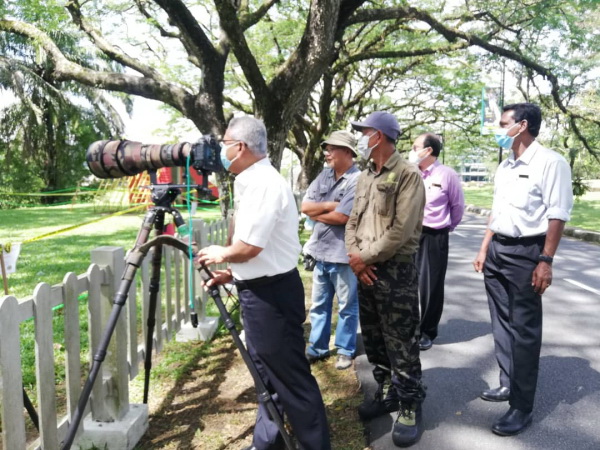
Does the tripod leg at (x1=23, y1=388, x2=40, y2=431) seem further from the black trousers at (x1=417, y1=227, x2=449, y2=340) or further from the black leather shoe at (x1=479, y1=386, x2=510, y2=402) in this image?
the black trousers at (x1=417, y1=227, x2=449, y2=340)

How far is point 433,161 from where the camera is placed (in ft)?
14.0

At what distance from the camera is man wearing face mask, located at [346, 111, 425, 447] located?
9.02 ft

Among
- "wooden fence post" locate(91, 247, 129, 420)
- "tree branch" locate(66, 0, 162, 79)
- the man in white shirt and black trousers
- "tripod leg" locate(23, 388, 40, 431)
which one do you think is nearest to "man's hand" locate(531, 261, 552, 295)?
the man in white shirt and black trousers

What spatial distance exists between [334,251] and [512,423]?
165 cm

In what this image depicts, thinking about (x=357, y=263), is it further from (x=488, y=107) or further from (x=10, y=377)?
(x=488, y=107)

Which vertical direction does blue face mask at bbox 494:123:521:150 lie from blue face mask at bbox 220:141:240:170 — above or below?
above

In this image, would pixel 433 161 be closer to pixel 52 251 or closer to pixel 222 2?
pixel 222 2

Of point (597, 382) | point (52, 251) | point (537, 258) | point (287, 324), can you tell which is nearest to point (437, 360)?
point (597, 382)

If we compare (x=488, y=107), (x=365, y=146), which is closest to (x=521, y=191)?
(x=365, y=146)

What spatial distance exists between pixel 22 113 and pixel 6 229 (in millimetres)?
13983

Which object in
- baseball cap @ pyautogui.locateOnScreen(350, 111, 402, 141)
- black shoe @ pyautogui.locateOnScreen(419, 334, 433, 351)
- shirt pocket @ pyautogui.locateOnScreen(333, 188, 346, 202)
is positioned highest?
baseball cap @ pyautogui.locateOnScreen(350, 111, 402, 141)

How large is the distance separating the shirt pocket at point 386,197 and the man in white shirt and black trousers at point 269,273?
61 centimetres

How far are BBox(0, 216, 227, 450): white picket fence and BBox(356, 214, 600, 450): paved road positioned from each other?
58.5 inches

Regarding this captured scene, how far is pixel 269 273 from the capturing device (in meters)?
2.38
